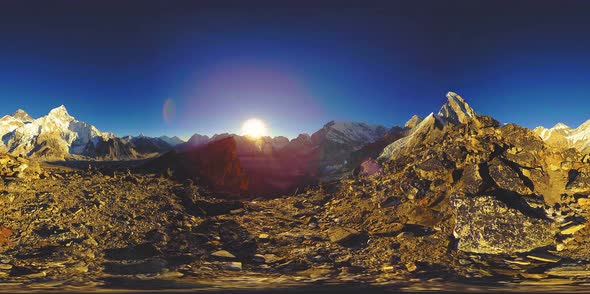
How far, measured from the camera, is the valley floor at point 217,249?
12.7 meters

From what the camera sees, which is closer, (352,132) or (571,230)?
(571,230)

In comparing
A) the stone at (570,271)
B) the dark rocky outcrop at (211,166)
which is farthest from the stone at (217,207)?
the stone at (570,271)

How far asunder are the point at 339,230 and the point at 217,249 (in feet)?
22.7

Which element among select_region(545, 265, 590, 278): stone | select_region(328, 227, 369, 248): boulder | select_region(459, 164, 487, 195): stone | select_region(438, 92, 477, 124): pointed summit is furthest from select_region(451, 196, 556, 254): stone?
select_region(438, 92, 477, 124): pointed summit

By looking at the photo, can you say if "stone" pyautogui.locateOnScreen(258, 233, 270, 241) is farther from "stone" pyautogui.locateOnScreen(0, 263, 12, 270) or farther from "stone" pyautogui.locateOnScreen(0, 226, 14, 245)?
"stone" pyautogui.locateOnScreen(0, 226, 14, 245)

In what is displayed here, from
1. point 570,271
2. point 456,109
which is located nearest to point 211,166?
point 570,271

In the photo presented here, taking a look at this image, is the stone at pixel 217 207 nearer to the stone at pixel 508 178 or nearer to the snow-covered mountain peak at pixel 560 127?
the stone at pixel 508 178

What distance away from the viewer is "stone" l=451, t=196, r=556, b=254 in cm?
1599

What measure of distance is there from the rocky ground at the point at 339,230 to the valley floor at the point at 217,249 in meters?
0.08

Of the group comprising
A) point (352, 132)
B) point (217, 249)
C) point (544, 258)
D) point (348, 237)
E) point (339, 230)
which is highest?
point (352, 132)

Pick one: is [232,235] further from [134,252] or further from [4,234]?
[4,234]

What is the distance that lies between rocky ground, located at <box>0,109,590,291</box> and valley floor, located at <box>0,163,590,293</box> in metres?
0.08

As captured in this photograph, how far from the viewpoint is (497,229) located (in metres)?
16.6

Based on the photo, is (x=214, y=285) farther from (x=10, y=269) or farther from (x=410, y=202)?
(x=410, y=202)
